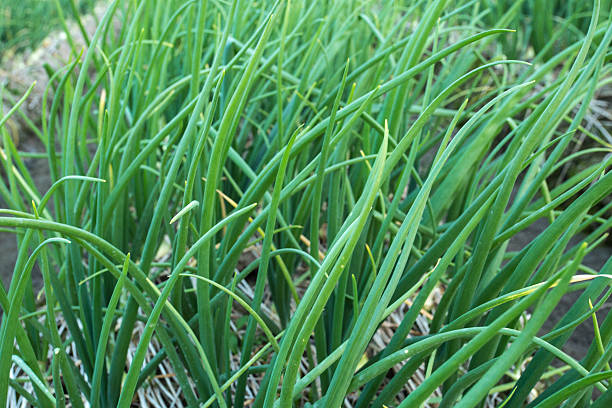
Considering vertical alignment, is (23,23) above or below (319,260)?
above

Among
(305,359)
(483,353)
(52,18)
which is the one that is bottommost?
(305,359)

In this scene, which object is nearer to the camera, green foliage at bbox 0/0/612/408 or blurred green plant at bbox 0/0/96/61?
green foliage at bbox 0/0/612/408

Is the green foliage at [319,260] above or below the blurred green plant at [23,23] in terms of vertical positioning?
below

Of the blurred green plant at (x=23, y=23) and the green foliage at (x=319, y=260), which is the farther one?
the blurred green plant at (x=23, y=23)

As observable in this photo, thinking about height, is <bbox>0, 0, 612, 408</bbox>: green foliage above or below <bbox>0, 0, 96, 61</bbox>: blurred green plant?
below

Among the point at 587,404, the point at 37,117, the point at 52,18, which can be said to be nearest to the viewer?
the point at 587,404

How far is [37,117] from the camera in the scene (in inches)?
92.2

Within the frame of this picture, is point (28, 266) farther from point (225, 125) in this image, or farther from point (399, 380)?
point (399, 380)

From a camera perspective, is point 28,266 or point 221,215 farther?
point 221,215

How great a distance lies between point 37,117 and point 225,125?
2.12 meters

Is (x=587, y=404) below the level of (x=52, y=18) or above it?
below

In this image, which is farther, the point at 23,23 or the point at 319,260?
the point at 23,23

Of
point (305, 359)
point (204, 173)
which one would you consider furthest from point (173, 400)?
point (204, 173)

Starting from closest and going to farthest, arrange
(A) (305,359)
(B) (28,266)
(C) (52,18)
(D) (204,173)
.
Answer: (B) (28,266), (D) (204,173), (A) (305,359), (C) (52,18)
